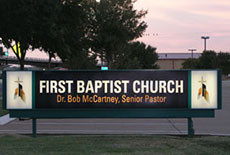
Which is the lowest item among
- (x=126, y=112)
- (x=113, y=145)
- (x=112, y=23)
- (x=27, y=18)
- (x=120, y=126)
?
(x=120, y=126)

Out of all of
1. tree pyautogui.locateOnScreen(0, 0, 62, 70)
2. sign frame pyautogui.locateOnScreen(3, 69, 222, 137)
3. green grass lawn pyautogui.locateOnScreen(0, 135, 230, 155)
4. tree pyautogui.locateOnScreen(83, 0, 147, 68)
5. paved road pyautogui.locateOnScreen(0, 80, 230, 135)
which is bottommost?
paved road pyautogui.locateOnScreen(0, 80, 230, 135)

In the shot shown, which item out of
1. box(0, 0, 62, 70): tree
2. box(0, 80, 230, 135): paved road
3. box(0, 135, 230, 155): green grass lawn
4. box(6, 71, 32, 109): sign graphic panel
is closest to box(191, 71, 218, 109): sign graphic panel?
box(0, 135, 230, 155): green grass lawn

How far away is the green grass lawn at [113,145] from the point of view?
855cm

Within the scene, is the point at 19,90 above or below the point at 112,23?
below

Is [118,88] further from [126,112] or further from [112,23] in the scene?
[112,23]

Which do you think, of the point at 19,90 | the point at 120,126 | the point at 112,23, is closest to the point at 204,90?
the point at 120,126

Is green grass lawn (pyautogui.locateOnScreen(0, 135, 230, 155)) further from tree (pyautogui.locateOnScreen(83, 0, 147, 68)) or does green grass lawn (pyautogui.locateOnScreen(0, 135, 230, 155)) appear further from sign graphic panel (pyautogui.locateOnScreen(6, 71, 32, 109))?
tree (pyautogui.locateOnScreen(83, 0, 147, 68))

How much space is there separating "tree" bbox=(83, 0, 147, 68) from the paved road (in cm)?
2853

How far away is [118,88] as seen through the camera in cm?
1113

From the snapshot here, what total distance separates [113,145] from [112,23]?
3584cm

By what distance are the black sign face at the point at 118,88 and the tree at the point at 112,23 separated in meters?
32.7

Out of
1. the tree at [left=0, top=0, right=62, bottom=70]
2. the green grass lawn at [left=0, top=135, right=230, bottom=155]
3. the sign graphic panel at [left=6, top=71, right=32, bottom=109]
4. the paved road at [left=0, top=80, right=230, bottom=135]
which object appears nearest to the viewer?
the green grass lawn at [left=0, top=135, right=230, bottom=155]

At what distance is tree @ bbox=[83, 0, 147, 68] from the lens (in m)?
44.3

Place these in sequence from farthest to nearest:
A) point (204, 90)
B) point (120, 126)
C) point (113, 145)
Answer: point (120, 126)
point (204, 90)
point (113, 145)
